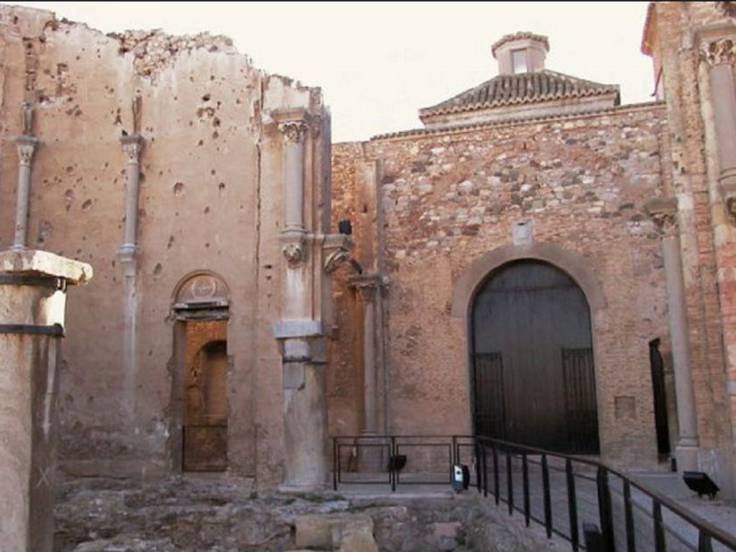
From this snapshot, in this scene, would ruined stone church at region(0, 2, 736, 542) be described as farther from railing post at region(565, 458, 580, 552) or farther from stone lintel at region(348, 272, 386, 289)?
railing post at region(565, 458, 580, 552)

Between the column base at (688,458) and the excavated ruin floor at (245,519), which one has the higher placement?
the column base at (688,458)

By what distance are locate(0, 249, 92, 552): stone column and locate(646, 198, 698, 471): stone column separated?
813 cm

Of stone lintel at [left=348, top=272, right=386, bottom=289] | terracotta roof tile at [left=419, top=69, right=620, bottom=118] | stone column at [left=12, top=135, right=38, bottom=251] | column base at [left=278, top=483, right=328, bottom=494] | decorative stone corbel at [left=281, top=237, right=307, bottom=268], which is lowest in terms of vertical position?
column base at [left=278, top=483, right=328, bottom=494]

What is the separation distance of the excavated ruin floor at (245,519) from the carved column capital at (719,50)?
6.51 metres

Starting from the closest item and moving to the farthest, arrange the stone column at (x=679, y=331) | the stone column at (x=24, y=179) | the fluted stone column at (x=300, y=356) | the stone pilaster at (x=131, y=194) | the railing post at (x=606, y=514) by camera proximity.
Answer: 1. the railing post at (x=606, y=514)
2. the fluted stone column at (x=300, y=356)
3. the stone column at (x=679, y=331)
4. the stone pilaster at (x=131, y=194)
5. the stone column at (x=24, y=179)

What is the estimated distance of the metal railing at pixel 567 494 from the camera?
491 centimetres

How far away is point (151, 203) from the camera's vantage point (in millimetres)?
11242

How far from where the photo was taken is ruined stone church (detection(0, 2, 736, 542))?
10.3m

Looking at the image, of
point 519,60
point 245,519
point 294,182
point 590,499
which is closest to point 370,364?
point 294,182

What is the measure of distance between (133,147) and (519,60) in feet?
52.0

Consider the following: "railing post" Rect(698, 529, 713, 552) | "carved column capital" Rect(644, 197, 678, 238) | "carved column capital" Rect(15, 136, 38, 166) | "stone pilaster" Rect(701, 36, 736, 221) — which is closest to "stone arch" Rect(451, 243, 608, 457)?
"carved column capital" Rect(644, 197, 678, 238)

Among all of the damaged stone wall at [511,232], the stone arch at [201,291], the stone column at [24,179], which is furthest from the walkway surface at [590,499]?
the stone column at [24,179]

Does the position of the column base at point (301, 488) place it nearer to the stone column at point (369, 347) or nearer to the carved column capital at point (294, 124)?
the stone column at point (369, 347)

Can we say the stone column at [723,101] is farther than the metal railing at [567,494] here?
Yes
